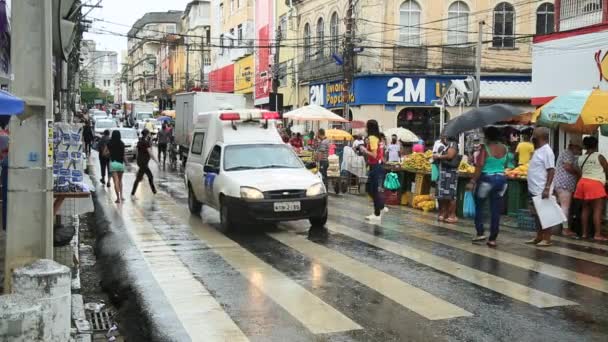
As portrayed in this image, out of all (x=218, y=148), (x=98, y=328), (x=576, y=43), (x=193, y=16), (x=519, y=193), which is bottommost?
(x=98, y=328)

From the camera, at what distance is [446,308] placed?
7.07m

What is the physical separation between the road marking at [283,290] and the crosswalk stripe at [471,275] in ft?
6.81

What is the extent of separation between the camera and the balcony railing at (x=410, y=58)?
33625mm

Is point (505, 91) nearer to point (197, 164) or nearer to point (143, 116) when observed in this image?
point (197, 164)

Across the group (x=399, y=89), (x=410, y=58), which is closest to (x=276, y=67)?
(x=410, y=58)

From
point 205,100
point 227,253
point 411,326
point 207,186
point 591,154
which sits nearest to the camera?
point 411,326

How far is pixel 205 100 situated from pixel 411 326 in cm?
2353

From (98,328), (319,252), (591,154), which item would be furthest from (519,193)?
(98,328)

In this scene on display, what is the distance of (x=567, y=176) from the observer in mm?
11945

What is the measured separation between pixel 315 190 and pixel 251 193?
3.80 feet

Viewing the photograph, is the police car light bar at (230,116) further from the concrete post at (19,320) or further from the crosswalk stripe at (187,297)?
the concrete post at (19,320)

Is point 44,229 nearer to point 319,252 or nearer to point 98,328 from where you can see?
point 98,328

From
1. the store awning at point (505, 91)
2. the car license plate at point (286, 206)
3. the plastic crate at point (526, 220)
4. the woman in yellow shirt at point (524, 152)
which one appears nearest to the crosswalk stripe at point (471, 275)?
the car license plate at point (286, 206)

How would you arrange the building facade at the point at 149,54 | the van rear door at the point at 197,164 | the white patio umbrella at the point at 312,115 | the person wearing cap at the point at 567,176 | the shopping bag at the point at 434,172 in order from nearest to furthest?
the person wearing cap at the point at 567,176, the van rear door at the point at 197,164, the shopping bag at the point at 434,172, the white patio umbrella at the point at 312,115, the building facade at the point at 149,54
